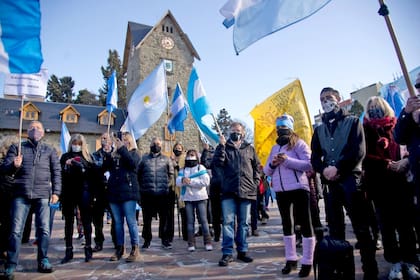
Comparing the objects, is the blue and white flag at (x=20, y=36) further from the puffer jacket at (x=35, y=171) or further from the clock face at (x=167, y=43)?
the clock face at (x=167, y=43)

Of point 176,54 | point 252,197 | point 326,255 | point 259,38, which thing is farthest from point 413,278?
point 176,54

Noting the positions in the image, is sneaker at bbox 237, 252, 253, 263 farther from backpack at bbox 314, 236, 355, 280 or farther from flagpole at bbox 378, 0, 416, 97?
flagpole at bbox 378, 0, 416, 97

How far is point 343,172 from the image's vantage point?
10.6 feet

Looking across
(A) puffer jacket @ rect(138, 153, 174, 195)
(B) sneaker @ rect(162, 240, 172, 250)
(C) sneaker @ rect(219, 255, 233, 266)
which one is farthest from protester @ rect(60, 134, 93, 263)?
(C) sneaker @ rect(219, 255, 233, 266)

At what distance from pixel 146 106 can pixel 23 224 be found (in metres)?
4.11

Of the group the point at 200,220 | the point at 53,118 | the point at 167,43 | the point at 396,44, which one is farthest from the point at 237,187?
the point at 167,43

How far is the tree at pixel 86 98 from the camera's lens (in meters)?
58.4

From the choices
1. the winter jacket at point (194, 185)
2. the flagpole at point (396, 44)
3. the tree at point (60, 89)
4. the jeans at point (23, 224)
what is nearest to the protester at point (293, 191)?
the flagpole at point (396, 44)

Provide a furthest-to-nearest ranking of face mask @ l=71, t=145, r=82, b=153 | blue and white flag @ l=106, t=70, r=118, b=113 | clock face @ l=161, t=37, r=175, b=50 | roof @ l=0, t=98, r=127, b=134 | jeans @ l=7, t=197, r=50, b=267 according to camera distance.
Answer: clock face @ l=161, t=37, r=175, b=50 < roof @ l=0, t=98, r=127, b=134 < blue and white flag @ l=106, t=70, r=118, b=113 < face mask @ l=71, t=145, r=82, b=153 < jeans @ l=7, t=197, r=50, b=267

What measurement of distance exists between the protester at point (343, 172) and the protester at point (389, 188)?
354mm

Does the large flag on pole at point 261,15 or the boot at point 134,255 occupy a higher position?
the large flag on pole at point 261,15

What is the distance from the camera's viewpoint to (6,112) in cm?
2995

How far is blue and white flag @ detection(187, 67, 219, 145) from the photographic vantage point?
6563 millimetres

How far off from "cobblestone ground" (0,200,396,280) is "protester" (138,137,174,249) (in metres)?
0.32
